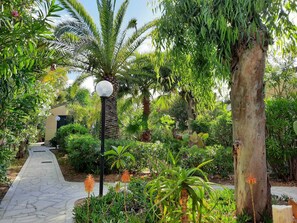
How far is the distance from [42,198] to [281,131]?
8111mm

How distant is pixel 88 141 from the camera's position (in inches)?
406

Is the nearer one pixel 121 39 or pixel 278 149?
pixel 278 149

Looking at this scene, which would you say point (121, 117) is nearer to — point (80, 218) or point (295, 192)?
point (295, 192)

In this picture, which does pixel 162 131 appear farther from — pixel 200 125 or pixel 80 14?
pixel 80 14

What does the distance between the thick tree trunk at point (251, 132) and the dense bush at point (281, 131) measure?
16.5ft

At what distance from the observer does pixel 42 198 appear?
698cm

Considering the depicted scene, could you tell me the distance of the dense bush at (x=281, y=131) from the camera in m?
8.86

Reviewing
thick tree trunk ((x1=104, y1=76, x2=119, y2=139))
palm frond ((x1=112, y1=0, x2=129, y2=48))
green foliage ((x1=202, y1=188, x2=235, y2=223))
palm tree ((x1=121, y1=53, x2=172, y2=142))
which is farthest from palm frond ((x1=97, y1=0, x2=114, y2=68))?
green foliage ((x1=202, y1=188, x2=235, y2=223))

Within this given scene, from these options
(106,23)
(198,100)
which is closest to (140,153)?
(198,100)

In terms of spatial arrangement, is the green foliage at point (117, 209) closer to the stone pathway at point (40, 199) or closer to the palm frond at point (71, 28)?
the stone pathway at point (40, 199)

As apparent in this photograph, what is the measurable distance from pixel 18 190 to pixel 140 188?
444 cm

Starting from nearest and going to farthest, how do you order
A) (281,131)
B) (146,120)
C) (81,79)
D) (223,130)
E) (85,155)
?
1. (281,131)
2. (85,155)
3. (223,130)
4. (81,79)
5. (146,120)

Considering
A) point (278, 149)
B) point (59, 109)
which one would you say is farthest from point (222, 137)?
point (59, 109)

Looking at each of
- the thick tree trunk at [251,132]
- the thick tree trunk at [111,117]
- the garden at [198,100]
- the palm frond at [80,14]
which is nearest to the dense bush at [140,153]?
the garden at [198,100]
